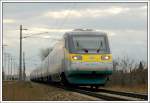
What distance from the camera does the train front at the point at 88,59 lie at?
60.9 feet

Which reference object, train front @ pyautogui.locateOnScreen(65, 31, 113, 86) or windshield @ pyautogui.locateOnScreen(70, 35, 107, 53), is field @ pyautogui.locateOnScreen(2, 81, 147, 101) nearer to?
train front @ pyautogui.locateOnScreen(65, 31, 113, 86)

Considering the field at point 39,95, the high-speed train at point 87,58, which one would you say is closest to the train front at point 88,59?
the high-speed train at point 87,58

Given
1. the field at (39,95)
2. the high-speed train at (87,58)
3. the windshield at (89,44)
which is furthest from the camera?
the windshield at (89,44)

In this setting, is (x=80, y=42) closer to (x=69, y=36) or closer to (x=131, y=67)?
(x=69, y=36)

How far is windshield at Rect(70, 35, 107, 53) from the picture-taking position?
743 inches

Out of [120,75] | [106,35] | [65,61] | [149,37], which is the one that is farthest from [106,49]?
[120,75]

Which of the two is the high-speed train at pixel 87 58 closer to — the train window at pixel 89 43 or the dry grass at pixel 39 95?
the train window at pixel 89 43

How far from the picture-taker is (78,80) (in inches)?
755

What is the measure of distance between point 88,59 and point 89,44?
0.76 m

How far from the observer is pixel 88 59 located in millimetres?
18578

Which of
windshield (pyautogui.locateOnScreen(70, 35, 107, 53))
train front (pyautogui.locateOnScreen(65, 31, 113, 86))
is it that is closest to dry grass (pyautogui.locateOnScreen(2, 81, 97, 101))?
train front (pyautogui.locateOnScreen(65, 31, 113, 86))

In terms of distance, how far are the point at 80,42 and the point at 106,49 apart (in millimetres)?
1251

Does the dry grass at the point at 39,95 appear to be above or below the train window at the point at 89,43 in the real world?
below

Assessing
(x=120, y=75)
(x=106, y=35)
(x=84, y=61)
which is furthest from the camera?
(x=120, y=75)
